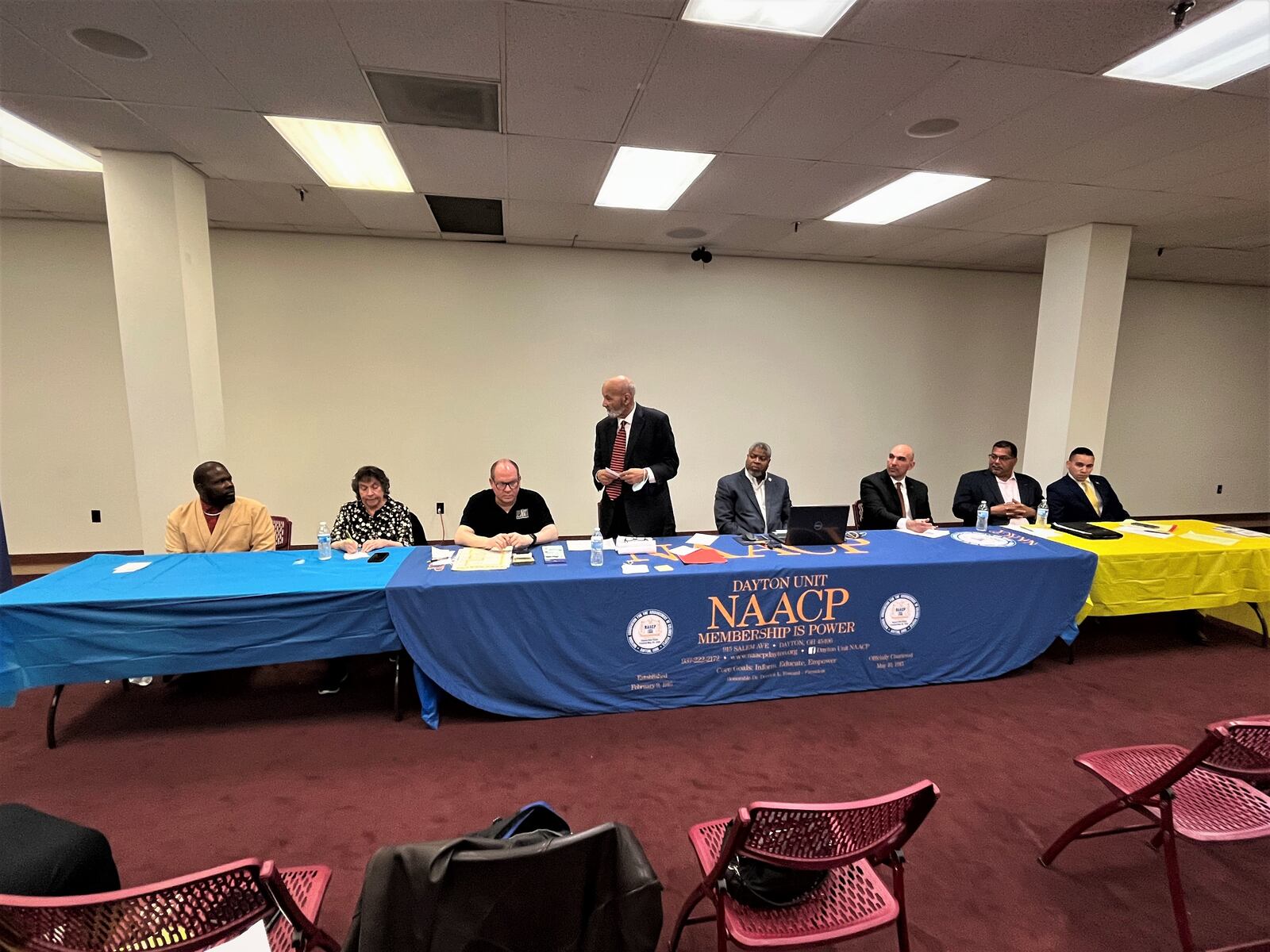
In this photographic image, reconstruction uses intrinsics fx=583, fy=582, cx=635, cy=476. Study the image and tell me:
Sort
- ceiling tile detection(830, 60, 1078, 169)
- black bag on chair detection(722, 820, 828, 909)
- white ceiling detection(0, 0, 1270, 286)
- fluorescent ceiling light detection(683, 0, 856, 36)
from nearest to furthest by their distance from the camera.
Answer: black bag on chair detection(722, 820, 828, 909), fluorescent ceiling light detection(683, 0, 856, 36), white ceiling detection(0, 0, 1270, 286), ceiling tile detection(830, 60, 1078, 169)

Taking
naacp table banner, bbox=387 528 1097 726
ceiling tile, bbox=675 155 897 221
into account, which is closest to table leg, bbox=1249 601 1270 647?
naacp table banner, bbox=387 528 1097 726

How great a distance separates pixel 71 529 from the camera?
498 centimetres

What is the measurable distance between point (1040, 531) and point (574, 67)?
357 cm

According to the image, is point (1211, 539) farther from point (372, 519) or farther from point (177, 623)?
point (177, 623)

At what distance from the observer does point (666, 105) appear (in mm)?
2672

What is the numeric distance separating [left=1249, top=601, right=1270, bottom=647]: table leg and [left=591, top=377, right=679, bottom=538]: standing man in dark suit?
3.53 m

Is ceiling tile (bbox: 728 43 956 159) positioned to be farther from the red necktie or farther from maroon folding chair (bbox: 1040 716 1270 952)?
maroon folding chair (bbox: 1040 716 1270 952)

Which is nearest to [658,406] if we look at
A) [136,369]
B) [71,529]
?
[136,369]

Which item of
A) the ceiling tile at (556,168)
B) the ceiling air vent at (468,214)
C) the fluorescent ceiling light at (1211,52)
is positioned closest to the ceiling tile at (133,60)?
the ceiling tile at (556,168)

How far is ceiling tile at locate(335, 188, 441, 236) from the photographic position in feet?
13.1

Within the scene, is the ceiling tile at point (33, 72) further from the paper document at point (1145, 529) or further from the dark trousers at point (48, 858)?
the paper document at point (1145, 529)

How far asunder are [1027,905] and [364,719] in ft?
8.47

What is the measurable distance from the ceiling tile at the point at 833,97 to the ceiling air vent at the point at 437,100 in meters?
1.26

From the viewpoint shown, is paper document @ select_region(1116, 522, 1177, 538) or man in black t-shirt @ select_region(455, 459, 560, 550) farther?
paper document @ select_region(1116, 522, 1177, 538)
